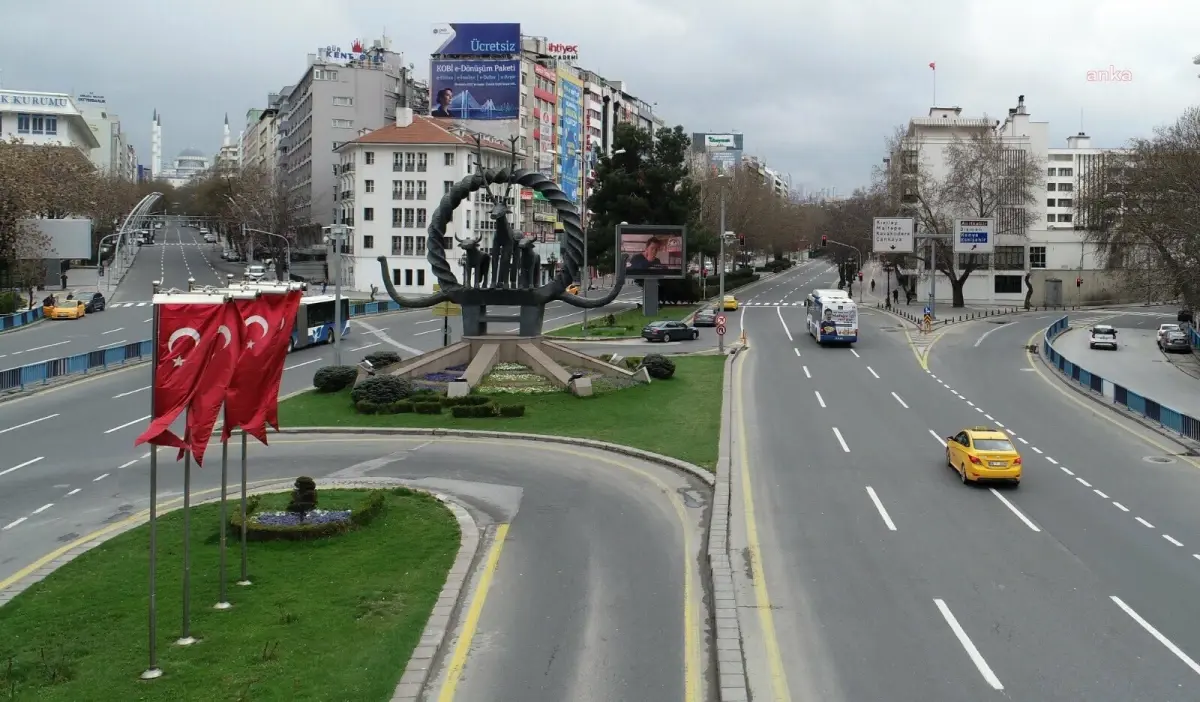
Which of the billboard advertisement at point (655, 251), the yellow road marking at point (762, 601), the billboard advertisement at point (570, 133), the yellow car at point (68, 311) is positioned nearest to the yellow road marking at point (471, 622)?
the yellow road marking at point (762, 601)

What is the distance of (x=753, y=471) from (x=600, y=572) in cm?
994

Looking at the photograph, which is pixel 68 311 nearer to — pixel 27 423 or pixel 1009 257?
pixel 27 423

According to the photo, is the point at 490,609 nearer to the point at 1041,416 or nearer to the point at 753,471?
the point at 753,471

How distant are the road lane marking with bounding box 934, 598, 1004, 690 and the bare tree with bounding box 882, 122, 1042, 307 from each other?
70536 millimetres

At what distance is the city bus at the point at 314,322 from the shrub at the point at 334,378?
576 inches

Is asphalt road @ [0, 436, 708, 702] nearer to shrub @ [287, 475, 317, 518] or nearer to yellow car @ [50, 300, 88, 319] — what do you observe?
shrub @ [287, 475, 317, 518]

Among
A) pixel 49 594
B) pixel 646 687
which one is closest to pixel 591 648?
pixel 646 687

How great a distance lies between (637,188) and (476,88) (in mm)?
35477

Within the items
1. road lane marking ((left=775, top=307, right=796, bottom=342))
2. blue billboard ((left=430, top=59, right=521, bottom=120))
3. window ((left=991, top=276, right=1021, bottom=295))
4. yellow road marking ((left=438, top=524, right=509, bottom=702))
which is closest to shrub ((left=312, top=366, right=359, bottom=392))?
yellow road marking ((left=438, top=524, right=509, bottom=702))

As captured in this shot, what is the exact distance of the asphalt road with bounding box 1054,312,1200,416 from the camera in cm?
4156

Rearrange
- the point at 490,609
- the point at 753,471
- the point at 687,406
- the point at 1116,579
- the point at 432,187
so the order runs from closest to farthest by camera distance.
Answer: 1. the point at 490,609
2. the point at 1116,579
3. the point at 753,471
4. the point at 687,406
5. the point at 432,187

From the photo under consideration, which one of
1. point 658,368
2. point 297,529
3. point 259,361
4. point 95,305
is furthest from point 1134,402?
point 95,305

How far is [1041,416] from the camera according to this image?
35.7m

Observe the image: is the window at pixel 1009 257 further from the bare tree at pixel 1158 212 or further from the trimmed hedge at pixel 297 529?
the trimmed hedge at pixel 297 529
